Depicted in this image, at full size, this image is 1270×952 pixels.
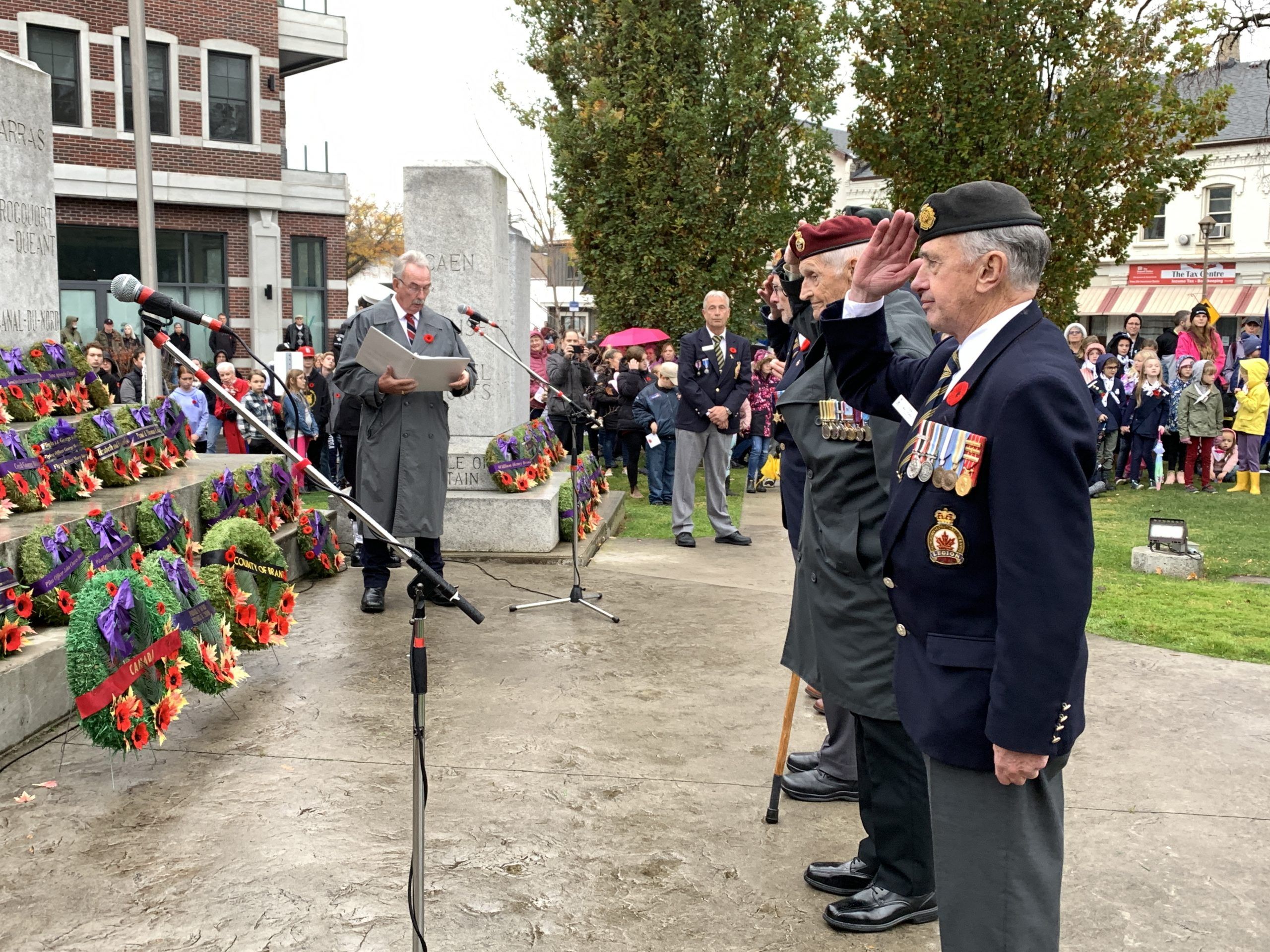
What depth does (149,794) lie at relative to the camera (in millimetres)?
4320

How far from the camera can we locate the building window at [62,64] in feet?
83.6

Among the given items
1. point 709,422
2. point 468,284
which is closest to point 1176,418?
point 709,422

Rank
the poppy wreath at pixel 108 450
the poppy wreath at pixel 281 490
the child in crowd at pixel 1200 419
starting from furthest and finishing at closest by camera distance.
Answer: the child in crowd at pixel 1200 419, the poppy wreath at pixel 281 490, the poppy wreath at pixel 108 450

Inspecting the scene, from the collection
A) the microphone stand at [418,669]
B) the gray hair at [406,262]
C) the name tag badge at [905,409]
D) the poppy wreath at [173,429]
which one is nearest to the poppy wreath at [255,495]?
the poppy wreath at [173,429]

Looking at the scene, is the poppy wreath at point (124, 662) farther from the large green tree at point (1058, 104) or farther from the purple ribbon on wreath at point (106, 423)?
the large green tree at point (1058, 104)

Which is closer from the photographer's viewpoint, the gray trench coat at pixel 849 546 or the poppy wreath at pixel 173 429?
the gray trench coat at pixel 849 546

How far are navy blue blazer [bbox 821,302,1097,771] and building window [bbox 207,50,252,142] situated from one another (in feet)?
92.6

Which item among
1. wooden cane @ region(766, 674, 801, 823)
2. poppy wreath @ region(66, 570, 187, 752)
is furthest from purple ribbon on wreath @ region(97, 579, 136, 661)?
wooden cane @ region(766, 674, 801, 823)

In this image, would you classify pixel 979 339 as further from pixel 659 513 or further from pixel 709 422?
pixel 659 513

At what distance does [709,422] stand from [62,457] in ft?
17.7

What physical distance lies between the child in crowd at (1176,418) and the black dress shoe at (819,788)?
1207cm

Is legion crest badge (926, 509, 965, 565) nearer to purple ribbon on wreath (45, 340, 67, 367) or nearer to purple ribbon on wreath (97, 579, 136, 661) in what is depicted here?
purple ribbon on wreath (97, 579, 136, 661)

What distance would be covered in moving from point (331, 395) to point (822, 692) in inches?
396

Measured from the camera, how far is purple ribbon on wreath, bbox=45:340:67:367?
738cm
